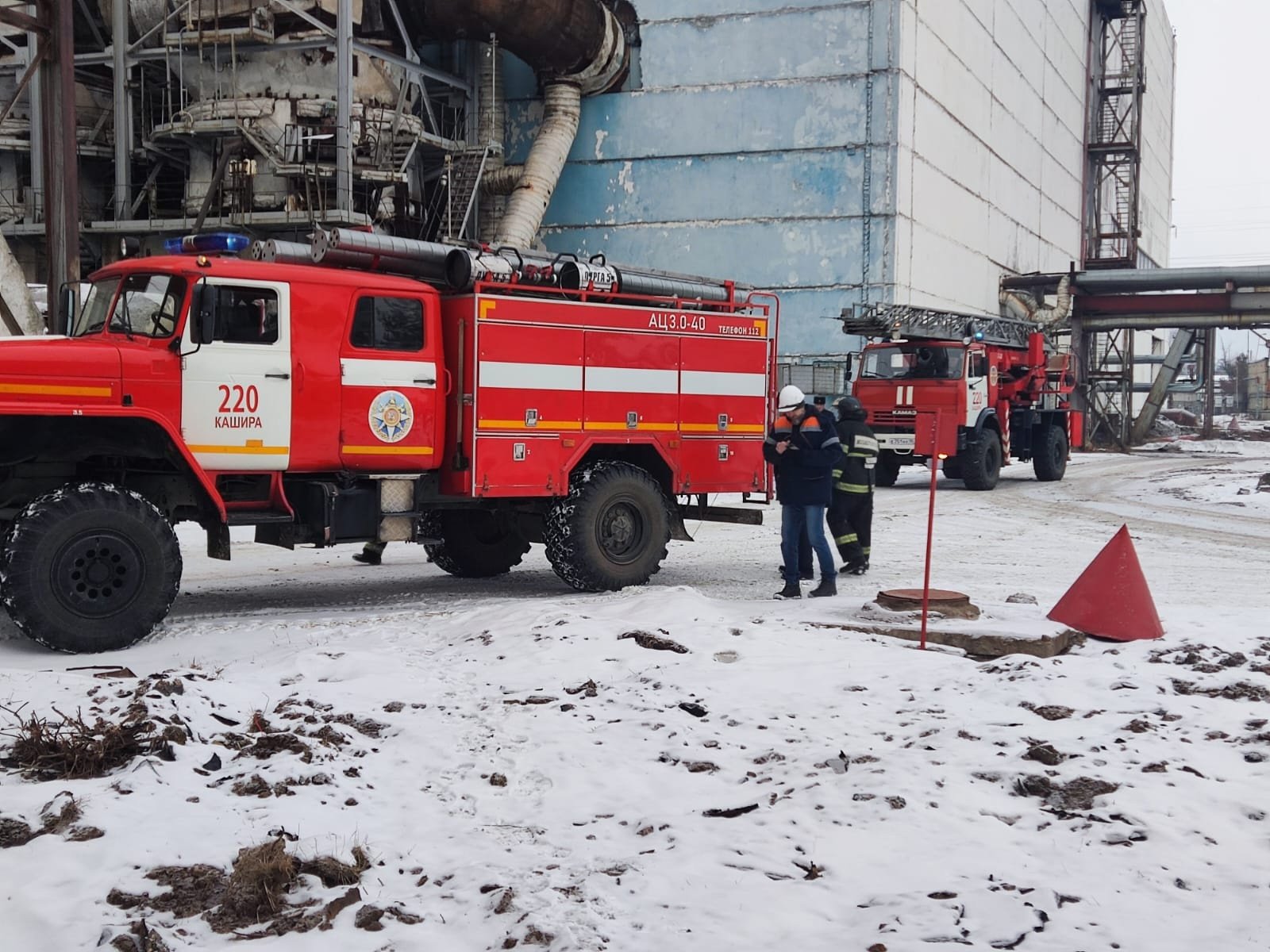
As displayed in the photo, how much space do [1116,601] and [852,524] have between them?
13.9 feet

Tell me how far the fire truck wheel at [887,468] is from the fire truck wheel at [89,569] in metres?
17.0

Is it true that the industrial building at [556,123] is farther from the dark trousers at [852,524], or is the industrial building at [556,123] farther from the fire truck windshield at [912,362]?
the dark trousers at [852,524]

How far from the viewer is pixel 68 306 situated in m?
9.08

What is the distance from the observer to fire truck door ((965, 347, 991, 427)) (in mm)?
22562

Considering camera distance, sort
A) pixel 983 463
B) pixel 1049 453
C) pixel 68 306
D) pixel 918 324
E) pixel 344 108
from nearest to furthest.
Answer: pixel 68 306 < pixel 983 463 < pixel 918 324 < pixel 1049 453 < pixel 344 108

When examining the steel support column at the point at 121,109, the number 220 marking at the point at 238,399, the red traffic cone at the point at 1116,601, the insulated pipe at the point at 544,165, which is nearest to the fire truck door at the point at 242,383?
the number 220 marking at the point at 238,399

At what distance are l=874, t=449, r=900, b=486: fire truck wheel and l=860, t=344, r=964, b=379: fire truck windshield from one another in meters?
1.49

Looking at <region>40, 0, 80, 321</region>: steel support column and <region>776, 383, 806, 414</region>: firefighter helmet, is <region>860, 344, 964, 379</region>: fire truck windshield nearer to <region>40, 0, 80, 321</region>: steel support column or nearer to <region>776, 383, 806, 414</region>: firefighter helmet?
<region>776, 383, 806, 414</region>: firefighter helmet

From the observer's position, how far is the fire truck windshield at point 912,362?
73.9 feet

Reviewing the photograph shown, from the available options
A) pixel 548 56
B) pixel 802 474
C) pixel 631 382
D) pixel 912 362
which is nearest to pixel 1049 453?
pixel 912 362

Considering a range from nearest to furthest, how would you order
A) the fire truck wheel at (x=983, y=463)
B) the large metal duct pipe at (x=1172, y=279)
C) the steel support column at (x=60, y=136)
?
the steel support column at (x=60, y=136) < the fire truck wheel at (x=983, y=463) < the large metal duct pipe at (x=1172, y=279)

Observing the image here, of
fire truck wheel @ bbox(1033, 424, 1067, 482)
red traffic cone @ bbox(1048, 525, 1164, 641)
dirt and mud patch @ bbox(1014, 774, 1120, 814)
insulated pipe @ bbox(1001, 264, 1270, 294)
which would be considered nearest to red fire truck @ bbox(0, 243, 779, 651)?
red traffic cone @ bbox(1048, 525, 1164, 641)

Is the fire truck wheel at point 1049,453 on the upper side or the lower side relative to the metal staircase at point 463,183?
lower

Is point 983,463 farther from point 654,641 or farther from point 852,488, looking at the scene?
point 654,641
